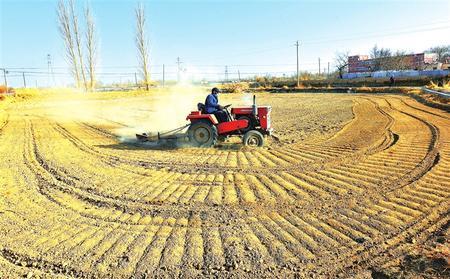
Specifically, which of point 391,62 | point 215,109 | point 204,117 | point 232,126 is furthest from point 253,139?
point 391,62

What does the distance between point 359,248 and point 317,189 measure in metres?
2.04

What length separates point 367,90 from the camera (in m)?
33.9

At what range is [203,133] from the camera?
9.71m

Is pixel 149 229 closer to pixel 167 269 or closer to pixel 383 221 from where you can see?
pixel 167 269

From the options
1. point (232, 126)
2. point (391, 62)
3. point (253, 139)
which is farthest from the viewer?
point (391, 62)

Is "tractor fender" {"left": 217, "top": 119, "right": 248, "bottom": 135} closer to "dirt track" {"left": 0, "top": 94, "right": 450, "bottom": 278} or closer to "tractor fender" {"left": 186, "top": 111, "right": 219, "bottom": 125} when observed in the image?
"tractor fender" {"left": 186, "top": 111, "right": 219, "bottom": 125}

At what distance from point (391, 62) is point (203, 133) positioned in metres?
56.1

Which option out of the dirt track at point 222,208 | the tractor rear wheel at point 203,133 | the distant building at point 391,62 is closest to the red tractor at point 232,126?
the tractor rear wheel at point 203,133

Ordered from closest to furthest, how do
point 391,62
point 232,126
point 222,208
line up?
1. point 222,208
2. point 232,126
3. point 391,62

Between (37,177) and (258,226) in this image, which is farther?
(37,177)

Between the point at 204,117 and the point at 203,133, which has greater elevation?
the point at 204,117

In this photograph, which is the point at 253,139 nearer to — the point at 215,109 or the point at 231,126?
the point at 231,126

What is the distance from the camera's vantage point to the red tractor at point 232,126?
9570 mm

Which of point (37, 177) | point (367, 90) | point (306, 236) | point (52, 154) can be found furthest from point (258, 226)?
point (367, 90)
